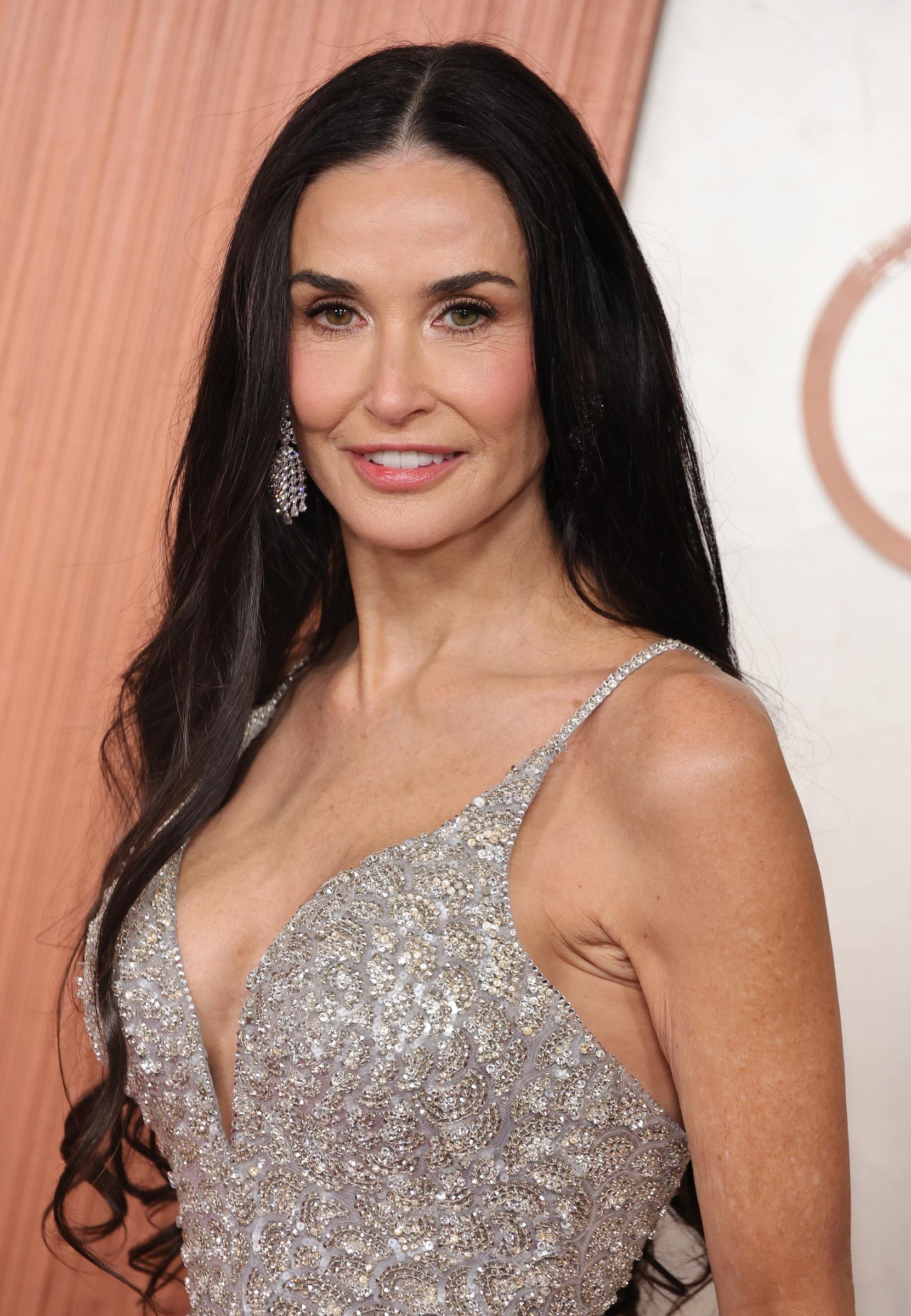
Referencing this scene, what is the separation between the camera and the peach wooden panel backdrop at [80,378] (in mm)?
2627

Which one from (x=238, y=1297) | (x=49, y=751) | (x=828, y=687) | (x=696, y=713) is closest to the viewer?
(x=696, y=713)

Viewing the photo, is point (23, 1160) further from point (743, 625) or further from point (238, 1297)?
point (743, 625)

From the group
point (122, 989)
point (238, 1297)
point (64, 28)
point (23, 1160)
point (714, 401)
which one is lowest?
point (23, 1160)

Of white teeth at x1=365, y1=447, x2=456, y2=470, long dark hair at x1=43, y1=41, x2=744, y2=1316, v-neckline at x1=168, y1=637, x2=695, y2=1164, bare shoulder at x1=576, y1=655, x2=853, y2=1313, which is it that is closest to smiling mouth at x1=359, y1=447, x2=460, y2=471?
white teeth at x1=365, y1=447, x2=456, y2=470

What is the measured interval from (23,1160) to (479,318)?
1992mm

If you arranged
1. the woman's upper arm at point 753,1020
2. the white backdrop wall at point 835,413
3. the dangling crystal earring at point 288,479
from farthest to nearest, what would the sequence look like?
1. the white backdrop wall at point 835,413
2. the dangling crystal earring at point 288,479
3. the woman's upper arm at point 753,1020

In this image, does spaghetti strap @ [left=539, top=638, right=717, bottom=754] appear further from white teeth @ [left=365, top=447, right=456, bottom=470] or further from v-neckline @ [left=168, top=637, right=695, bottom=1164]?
white teeth @ [left=365, top=447, right=456, bottom=470]

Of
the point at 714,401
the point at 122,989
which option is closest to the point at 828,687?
the point at 714,401

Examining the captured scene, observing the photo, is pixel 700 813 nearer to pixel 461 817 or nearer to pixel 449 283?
pixel 461 817

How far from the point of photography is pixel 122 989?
5.12ft

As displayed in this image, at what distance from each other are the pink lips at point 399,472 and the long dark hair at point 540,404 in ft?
0.43

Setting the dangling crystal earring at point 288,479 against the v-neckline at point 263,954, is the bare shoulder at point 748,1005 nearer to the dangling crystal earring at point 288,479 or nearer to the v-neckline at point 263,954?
the v-neckline at point 263,954

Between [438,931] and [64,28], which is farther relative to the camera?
[64,28]

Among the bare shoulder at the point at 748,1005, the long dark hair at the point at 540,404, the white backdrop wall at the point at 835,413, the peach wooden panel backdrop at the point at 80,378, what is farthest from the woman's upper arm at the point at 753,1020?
the peach wooden panel backdrop at the point at 80,378
